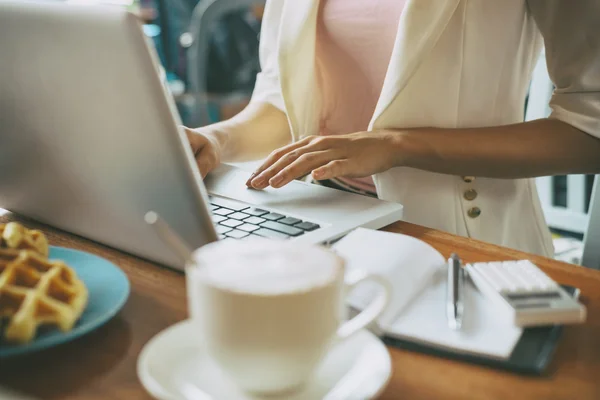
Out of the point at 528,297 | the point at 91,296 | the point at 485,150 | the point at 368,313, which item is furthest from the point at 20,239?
the point at 485,150

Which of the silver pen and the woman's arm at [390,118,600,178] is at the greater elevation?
the silver pen

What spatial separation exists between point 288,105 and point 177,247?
2.32ft

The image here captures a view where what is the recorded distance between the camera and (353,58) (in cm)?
106

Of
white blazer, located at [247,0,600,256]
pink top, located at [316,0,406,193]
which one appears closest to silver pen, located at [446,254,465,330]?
white blazer, located at [247,0,600,256]

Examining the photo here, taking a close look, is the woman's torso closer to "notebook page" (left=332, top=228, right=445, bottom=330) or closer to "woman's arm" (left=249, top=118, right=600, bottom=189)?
"woman's arm" (left=249, top=118, right=600, bottom=189)

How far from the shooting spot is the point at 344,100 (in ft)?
3.58

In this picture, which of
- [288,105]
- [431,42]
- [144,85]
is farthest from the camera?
[288,105]

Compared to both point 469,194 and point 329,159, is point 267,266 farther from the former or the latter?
point 469,194

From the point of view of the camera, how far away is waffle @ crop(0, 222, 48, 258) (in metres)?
0.51

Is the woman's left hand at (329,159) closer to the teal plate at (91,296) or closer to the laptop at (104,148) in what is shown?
the laptop at (104,148)

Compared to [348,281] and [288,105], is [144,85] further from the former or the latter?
[288,105]

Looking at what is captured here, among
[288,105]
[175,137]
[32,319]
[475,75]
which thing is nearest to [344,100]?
[288,105]

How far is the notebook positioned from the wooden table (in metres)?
0.01

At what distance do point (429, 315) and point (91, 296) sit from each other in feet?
0.84
